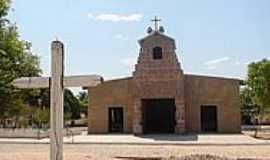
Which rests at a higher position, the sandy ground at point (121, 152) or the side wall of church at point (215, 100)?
the side wall of church at point (215, 100)

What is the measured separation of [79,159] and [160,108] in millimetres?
25932

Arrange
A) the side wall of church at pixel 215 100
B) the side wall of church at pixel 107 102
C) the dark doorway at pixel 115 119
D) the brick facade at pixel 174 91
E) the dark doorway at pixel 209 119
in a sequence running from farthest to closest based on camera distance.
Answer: the dark doorway at pixel 115 119
the side wall of church at pixel 107 102
the dark doorway at pixel 209 119
the side wall of church at pixel 215 100
the brick facade at pixel 174 91

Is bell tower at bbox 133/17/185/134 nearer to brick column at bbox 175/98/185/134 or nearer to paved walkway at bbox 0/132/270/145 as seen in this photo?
brick column at bbox 175/98/185/134

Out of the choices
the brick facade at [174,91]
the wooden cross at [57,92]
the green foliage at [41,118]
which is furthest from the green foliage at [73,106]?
the wooden cross at [57,92]

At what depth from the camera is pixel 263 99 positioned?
33562mm

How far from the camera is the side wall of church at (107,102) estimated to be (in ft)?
123

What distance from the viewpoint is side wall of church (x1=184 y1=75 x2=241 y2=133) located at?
3634 centimetres

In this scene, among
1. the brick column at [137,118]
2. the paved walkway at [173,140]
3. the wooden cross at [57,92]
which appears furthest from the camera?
the brick column at [137,118]

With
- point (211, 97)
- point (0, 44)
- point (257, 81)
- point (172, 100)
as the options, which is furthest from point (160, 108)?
point (0, 44)

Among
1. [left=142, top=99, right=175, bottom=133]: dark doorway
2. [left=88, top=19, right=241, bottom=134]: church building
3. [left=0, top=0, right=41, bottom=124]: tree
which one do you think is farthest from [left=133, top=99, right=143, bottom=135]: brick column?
[left=0, top=0, right=41, bottom=124]: tree

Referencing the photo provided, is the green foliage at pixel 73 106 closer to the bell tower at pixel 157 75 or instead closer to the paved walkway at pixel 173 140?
the bell tower at pixel 157 75

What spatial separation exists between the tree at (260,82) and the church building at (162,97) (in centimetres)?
207

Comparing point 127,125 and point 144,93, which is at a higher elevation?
point 144,93

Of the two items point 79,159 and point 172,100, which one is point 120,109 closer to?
point 172,100
